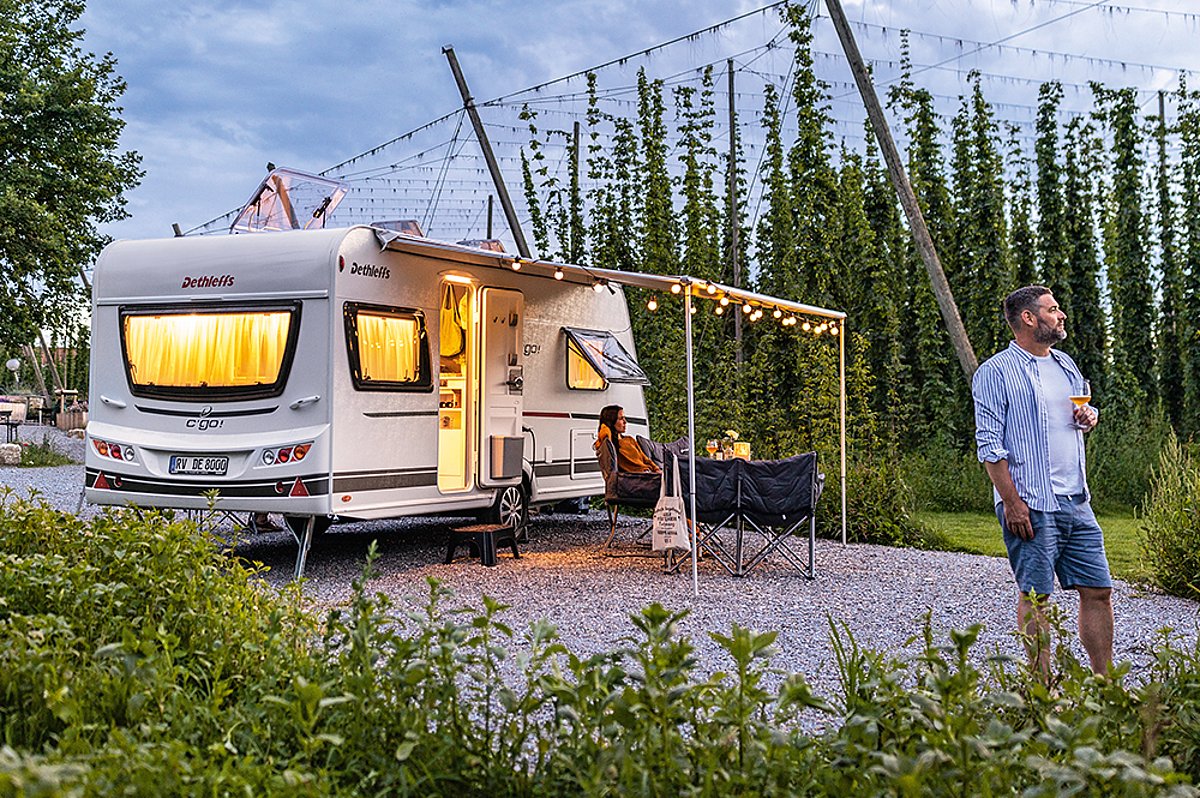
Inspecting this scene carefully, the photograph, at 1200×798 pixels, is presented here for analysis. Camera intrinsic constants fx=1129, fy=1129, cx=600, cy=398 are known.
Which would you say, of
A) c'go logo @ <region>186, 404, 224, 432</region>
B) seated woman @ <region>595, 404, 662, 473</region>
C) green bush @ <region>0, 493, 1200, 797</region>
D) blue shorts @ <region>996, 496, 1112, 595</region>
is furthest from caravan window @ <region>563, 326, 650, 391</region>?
green bush @ <region>0, 493, 1200, 797</region>

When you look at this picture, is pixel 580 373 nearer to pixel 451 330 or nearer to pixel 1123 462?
pixel 451 330

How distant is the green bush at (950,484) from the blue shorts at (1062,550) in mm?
7474

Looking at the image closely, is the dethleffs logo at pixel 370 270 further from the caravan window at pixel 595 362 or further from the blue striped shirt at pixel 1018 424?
the blue striped shirt at pixel 1018 424

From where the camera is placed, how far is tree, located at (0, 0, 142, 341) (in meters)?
17.7

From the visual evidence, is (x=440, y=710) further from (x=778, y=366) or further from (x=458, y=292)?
(x=778, y=366)

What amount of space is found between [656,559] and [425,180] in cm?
650

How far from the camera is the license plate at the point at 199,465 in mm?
7304

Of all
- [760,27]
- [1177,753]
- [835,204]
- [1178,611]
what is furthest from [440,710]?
[835,204]

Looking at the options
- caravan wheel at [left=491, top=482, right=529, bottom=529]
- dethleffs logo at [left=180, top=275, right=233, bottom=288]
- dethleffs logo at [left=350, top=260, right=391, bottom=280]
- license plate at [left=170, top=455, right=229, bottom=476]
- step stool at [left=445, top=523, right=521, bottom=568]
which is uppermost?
dethleffs logo at [left=350, top=260, right=391, bottom=280]

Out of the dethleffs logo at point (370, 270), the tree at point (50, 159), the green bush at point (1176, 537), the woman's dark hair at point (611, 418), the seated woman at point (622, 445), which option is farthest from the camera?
the tree at point (50, 159)

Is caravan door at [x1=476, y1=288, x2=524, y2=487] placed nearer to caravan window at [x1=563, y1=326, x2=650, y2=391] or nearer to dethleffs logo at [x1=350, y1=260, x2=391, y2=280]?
caravan window at [x1=563, y1=326, x2=650, y2=391]

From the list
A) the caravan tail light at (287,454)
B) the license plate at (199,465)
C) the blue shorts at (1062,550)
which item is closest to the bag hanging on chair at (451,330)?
the caravan tail light at (287,454)

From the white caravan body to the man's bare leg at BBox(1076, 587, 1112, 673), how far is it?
14.9ft

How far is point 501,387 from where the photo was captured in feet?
28.9
